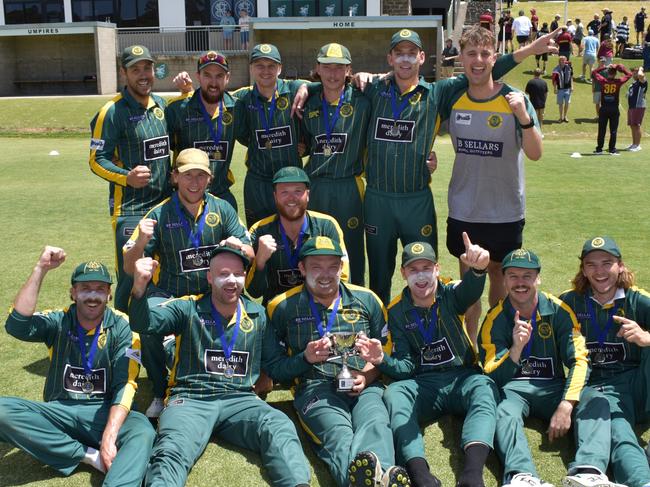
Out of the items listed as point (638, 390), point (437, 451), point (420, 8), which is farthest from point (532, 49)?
point (420, 8)

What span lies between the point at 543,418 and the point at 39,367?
13.5ft

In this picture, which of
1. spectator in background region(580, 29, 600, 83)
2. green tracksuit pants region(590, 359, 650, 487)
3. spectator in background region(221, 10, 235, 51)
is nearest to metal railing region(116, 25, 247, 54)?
spectator in background region(221, 10, 235, 51)

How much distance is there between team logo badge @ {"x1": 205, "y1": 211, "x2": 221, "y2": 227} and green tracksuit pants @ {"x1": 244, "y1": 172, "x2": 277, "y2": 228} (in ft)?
3.49

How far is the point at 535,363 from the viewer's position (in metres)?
5.23

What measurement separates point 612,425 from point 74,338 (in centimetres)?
357

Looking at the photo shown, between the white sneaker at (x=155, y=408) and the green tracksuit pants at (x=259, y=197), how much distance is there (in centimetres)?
217

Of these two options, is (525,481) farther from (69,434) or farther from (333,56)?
(333,56)

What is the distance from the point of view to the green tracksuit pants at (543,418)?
4.36 metres

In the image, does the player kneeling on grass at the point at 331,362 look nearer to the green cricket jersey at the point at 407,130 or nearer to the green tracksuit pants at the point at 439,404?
the green tracksuit pants at the point at 439,404

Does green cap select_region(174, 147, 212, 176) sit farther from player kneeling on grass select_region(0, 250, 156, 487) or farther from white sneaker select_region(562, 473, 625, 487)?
white sneaker select_region(562, 473, 625, 487)

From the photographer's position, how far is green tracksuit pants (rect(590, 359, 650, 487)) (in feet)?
14.0

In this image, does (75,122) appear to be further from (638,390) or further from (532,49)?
(638,390)

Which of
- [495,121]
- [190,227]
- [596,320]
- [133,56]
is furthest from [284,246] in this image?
[596,320]

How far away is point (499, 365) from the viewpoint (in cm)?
516
